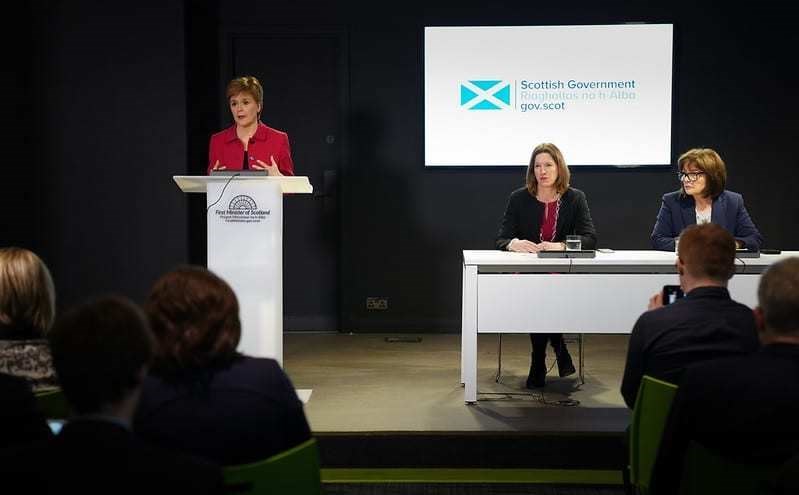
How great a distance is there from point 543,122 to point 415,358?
2110 millimetres

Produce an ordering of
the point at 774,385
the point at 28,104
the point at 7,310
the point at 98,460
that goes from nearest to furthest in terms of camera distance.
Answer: the point at 98,460
the point at 774,385
the point at 7,310
the point at 28,104

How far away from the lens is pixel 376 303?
6.49 metres

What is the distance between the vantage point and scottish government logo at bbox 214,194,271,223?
12.1 feet

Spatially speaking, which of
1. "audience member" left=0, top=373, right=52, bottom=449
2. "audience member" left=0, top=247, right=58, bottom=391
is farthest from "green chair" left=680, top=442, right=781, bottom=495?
"audience member" left=0, top=247, right=58, bottom=391

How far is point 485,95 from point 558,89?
549mm

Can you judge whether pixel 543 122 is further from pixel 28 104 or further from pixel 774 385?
pixel 774 385

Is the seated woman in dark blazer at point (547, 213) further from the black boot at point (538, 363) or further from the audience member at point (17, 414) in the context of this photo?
the audience member at point (17, 414)

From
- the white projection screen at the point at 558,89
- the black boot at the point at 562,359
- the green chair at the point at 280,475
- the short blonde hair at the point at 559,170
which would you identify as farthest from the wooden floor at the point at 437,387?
the green chair at the point at 280,475

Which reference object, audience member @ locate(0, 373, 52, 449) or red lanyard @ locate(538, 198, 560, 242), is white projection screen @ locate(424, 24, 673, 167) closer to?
red lanyard @ locate(538, 198, 560, 242)

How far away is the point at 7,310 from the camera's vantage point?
7.14 ft

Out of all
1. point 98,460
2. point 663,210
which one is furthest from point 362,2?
point 98,460

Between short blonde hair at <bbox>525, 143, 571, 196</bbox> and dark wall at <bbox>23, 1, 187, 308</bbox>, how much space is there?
2.54 m

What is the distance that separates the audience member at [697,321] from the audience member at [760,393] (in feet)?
1.46

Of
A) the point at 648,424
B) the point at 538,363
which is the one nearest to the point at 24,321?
the point at 648,424
